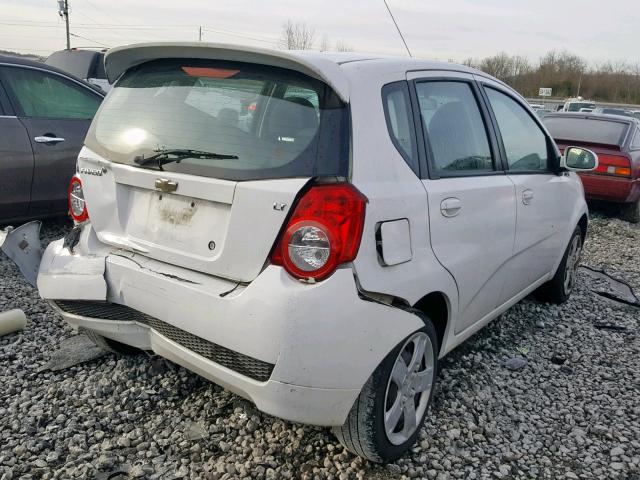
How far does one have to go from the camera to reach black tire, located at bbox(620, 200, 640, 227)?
873 cm

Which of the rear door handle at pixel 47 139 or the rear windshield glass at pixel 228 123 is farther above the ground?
the rear windshield glass at pixel 228 123

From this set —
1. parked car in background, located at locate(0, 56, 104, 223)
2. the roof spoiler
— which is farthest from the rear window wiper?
parked car in background, located at locate(0, 56, 104, 223)

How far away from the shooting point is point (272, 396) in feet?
7.27

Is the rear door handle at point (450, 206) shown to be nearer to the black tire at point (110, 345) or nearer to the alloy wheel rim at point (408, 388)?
the alloy wheel rim at point (408, 388)

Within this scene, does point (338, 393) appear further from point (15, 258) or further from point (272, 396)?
point (15, 258)

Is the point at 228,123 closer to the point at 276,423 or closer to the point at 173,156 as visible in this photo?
the point at 173,156

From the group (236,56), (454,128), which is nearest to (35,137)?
(236,56)

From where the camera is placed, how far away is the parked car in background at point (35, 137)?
4996 millimetres

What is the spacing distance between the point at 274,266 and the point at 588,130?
806 centimetres

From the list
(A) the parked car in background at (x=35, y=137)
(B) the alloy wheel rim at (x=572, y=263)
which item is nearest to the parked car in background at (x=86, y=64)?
(A) the parked car in background at (x=35, y=137)

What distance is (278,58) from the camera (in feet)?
7.61

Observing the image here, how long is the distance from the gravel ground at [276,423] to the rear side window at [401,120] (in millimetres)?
1344

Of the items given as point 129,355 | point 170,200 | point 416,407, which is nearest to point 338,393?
point 416,407

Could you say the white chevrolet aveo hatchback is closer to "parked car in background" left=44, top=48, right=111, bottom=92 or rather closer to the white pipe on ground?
the white pipe on ground
